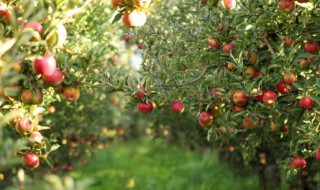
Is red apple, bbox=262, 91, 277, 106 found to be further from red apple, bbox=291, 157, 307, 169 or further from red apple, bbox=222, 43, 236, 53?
red apple, bbox=291, 157, 307, 169

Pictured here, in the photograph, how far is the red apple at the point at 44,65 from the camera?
9.29 feet

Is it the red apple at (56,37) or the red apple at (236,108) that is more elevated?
the red apple at (56,37)

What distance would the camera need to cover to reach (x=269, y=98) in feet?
12.4

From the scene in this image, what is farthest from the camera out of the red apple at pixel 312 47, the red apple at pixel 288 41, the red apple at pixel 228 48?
the red apple at pixel 228 48

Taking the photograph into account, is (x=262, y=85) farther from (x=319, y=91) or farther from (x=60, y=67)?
(x=60, y=67)

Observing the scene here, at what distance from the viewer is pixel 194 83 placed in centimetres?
431

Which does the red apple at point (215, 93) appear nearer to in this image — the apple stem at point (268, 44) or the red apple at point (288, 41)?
the apple stem at point (268, 44)

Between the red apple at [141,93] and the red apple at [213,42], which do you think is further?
the red apple at [213,42]

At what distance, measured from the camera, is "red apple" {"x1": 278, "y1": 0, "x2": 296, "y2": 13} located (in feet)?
12.0

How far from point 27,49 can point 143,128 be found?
1612cm

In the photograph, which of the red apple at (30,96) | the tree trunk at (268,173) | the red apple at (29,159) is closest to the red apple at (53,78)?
the red apple at (30,96)

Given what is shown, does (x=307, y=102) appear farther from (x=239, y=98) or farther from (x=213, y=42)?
(x=213, y=42)

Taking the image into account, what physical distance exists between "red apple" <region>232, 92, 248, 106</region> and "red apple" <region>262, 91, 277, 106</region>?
151 mm

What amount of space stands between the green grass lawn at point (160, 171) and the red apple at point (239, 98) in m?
4.50
